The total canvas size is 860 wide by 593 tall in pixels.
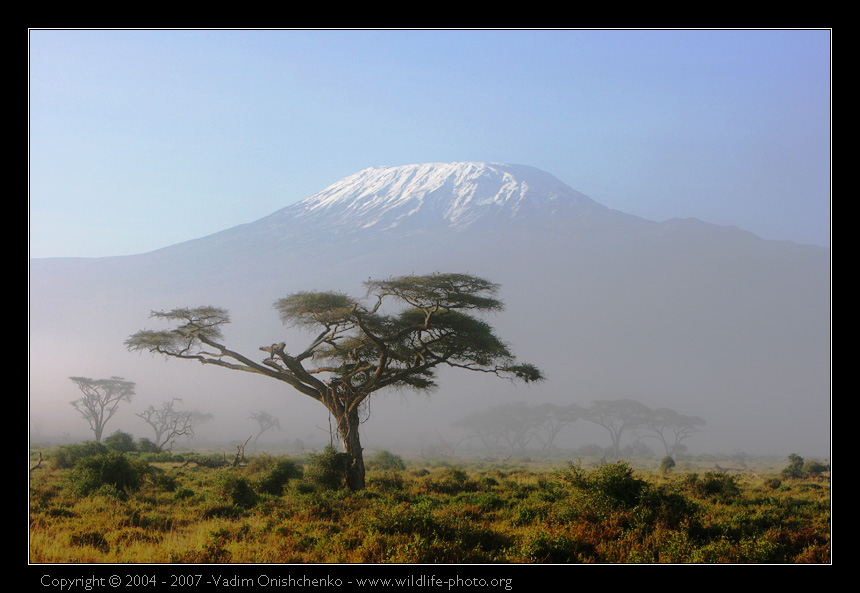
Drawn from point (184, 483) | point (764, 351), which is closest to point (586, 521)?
point (184, 483)

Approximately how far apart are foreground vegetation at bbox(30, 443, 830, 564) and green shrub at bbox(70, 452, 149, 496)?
4 cm

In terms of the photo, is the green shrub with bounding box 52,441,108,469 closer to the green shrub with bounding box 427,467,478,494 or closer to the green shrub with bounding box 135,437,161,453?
the green shrub with bounding box 135,437,161,453

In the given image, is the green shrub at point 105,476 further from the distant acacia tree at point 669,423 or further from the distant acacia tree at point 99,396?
the distant acacia tree at point 669,423

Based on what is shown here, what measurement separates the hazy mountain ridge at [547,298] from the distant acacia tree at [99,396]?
5700 centimetres

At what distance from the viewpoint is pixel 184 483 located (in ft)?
61.6

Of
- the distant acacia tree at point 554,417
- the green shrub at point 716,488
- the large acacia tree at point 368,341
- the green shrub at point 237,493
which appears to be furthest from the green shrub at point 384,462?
the distant acacia tree at point 554,417

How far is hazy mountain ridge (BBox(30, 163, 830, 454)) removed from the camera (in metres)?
131

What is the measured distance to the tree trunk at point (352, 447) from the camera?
17.7m

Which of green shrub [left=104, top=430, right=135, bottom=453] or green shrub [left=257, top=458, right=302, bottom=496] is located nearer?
green shrub [left=257, top=458, right=302, bottom=496]

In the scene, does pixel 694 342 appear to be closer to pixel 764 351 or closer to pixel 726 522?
pixel 764 351

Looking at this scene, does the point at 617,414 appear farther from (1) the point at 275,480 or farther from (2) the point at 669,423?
(1) the point at 275,480

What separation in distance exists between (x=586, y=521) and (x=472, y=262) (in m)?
143

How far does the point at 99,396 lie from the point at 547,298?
13541 centimetres

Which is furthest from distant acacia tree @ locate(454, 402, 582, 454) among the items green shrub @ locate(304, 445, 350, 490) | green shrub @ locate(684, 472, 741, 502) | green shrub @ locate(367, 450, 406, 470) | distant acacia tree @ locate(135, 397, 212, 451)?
green shrub @ locate(304, 445, 350, 490)
